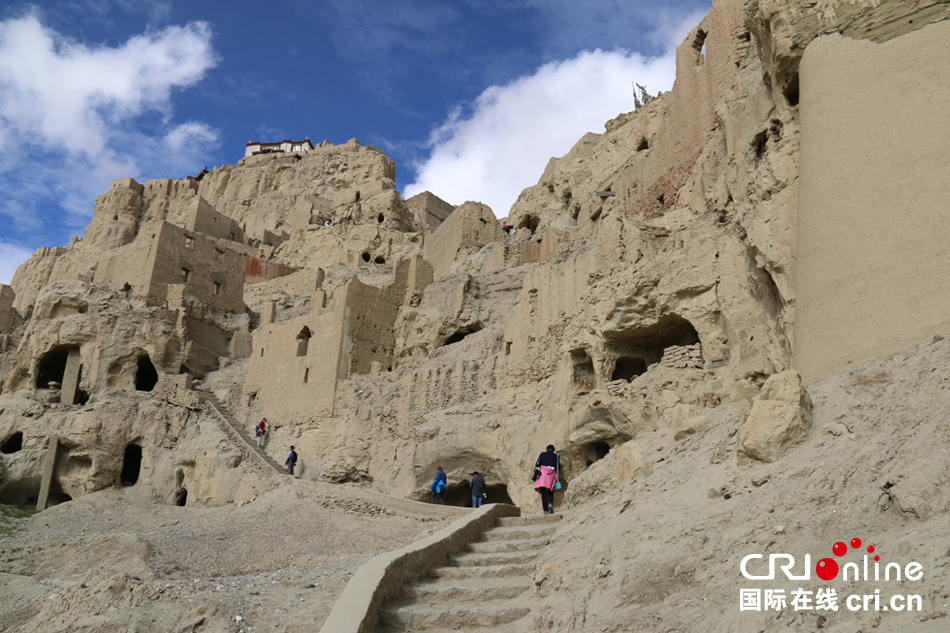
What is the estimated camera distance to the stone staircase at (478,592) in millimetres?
6086

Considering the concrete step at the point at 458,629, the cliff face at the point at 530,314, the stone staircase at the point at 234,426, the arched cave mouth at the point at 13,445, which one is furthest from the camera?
the arched cave mouth at the point at 13,445

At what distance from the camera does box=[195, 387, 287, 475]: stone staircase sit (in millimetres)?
23281

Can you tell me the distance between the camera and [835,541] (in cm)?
459

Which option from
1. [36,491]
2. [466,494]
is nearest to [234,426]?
[36,491]

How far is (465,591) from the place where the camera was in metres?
6.68

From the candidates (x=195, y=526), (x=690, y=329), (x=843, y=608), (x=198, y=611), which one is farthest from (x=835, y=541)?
(x=195, y=526)

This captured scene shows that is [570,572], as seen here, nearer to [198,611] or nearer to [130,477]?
[198,611]

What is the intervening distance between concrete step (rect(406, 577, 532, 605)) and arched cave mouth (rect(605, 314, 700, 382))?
7769 millimetres

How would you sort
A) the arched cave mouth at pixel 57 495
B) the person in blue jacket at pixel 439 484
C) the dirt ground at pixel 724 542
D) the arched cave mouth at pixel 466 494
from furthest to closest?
the arched cave mouth at pixel 57 495 → the arched cave mouth at pixel 466 494 → the person in blue jacket at pixel 439 484 → the dirt ground at pixel 724 542

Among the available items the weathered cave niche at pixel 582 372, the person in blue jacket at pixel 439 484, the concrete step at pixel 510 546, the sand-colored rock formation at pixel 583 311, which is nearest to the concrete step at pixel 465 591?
the sand-colored rock formation at pixel 583 311

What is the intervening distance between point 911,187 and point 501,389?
486 inches

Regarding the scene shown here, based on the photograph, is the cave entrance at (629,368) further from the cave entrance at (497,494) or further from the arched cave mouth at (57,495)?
the arched cave mouth at (57,495)

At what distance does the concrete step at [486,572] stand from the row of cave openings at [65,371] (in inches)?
949

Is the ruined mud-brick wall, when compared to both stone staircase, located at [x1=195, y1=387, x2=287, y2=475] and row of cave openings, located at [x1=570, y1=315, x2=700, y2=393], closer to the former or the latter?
row of cave openings, located at [x1=570, y1=315, x2=700, y2=393]
